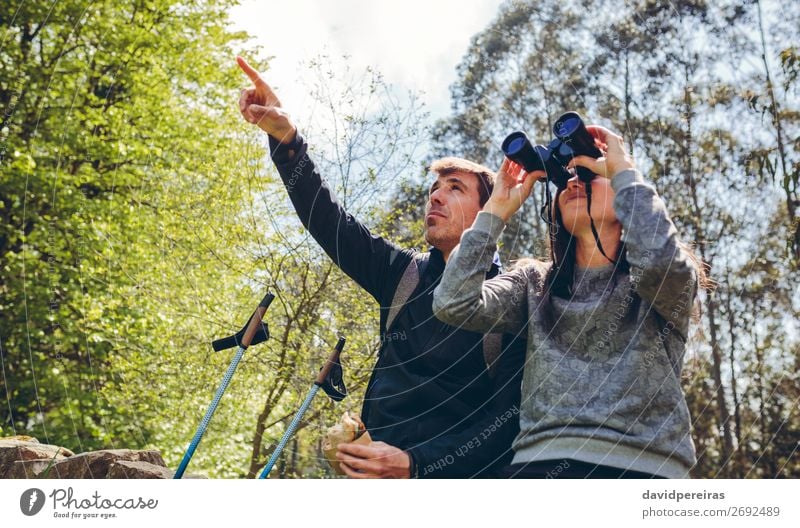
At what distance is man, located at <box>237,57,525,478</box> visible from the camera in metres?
1.73

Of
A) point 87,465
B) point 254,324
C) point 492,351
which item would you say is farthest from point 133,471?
point 492,351

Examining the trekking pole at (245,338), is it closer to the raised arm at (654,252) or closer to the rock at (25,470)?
the rock at (25,470)

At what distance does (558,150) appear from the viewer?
5.45 feet

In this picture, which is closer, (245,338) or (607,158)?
(607,158)

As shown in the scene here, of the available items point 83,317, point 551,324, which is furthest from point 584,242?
point 83,317

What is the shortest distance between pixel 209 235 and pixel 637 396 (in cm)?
256

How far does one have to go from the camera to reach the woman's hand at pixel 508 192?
1.63 metres

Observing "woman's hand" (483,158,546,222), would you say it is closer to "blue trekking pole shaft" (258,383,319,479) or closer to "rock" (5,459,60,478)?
"blue trekking pole shaft" (258,383,319,479)

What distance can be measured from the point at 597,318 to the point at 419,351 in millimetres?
470


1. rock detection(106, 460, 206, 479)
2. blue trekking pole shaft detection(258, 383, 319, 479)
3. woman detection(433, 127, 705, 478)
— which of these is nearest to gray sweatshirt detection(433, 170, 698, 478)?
woman detection(433, 127, 705, 478)

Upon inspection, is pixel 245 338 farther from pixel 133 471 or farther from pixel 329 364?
pixel 133 471
